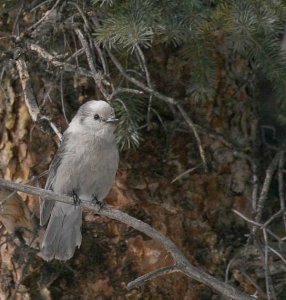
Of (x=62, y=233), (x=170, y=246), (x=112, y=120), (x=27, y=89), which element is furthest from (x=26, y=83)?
(x=170, y=246)

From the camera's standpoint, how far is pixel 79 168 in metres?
3.99

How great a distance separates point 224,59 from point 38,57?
3.08 feet

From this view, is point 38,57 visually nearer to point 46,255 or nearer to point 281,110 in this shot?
point 46,255

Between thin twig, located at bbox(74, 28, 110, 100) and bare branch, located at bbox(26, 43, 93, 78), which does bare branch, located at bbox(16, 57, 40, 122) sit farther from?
thin twig, located at bbox(74, 28, 110, 100)

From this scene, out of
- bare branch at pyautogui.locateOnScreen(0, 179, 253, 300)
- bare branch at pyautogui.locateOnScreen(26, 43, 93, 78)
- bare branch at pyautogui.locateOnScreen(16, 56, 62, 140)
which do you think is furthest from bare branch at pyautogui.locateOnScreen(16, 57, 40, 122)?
bare branch at pyautogui.locateOnScreen(0, 179, 253, 300)

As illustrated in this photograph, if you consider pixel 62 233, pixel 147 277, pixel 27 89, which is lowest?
pixel 62 233

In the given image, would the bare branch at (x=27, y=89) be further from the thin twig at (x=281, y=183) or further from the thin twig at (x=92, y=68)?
the thin twig at (x=281, y=183)

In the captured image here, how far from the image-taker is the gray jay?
3.83 meters

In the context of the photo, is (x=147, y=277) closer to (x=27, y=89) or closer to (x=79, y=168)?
(x=79, y=168)

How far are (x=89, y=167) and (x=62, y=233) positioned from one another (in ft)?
1.18

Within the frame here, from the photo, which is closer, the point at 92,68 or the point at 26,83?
the point at 92,68

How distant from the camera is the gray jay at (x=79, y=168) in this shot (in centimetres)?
383

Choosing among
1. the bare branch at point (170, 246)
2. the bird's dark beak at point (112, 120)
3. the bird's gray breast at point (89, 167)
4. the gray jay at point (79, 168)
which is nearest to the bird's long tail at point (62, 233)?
the gray jay at point (79, 168)

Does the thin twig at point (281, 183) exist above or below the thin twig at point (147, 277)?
below
